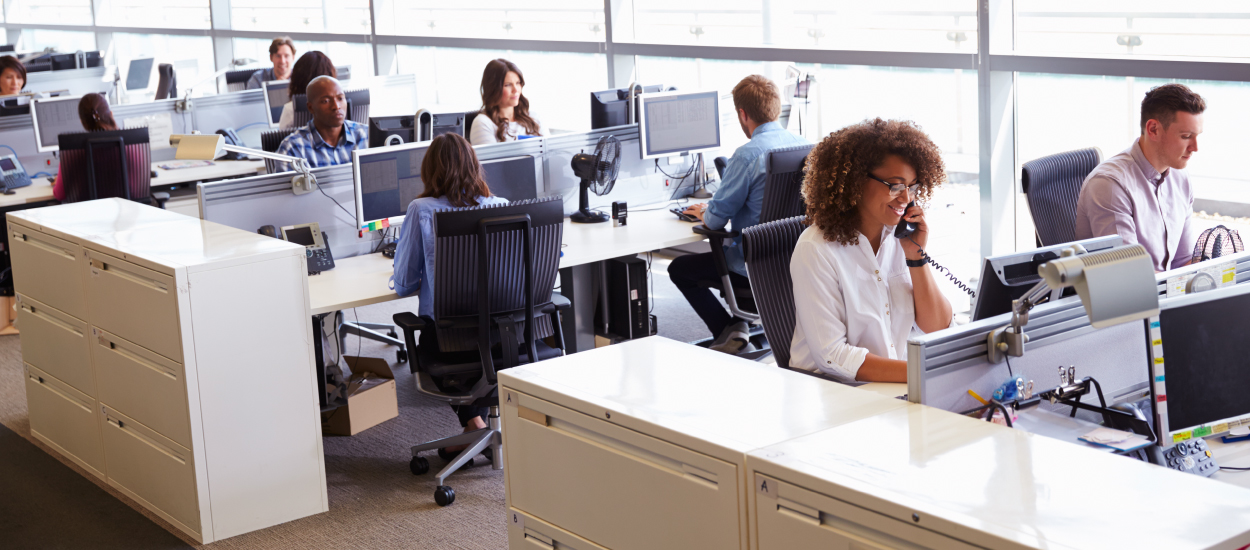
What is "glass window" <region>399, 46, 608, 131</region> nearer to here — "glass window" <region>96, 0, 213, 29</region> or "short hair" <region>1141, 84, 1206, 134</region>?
"glass window" <region>96, 0, 213, 29</region>

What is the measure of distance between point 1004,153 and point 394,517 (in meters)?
3.11

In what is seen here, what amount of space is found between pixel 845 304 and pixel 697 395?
29.9 inches

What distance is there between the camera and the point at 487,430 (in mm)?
3518

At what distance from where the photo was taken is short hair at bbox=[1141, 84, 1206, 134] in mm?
3156

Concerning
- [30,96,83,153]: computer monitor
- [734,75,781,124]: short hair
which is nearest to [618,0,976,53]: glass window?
[734,75,781,124]: short hair

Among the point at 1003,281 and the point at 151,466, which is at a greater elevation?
the point at 1003,281

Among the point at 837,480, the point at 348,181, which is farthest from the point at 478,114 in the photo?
the point at 837,480

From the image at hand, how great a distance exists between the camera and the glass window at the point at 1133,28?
4117mm

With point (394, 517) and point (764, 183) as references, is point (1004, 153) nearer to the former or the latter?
point (764, 183)

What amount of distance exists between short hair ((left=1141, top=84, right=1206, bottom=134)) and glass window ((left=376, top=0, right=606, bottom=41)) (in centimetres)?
414

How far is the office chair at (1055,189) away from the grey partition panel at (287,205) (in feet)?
7.89

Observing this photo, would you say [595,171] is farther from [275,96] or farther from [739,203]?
[275,96]

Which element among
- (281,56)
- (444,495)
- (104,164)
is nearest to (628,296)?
(444,495)

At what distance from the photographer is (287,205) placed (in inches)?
157
